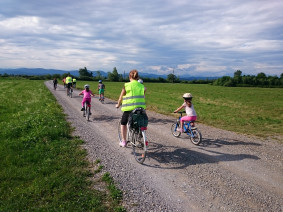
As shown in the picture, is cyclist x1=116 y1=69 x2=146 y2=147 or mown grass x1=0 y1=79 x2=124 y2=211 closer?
mown grass x1=0 y1=79 x2=124 y2=211

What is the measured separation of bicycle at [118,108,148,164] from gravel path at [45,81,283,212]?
272 millimetres

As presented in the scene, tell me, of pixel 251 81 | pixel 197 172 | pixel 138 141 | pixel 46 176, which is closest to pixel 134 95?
pixel 138 141

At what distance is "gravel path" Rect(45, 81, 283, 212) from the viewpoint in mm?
4082

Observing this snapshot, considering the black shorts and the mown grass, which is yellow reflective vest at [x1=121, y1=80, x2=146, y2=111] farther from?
the mown grass

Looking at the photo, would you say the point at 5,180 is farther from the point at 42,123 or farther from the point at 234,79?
the point at 234,79

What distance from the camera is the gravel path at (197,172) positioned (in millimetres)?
4082

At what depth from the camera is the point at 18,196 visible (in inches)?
161

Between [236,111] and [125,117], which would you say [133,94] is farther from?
[236,111]

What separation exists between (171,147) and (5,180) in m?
4.95

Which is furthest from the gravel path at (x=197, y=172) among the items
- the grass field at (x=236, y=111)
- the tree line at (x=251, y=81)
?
the tree line at (x=251, y=81)

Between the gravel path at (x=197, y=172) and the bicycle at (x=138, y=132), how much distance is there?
27cm

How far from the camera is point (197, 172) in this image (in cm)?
534

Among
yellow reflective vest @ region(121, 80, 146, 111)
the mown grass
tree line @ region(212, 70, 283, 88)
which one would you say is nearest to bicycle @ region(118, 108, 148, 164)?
yellow reflective vest @ region(121, 80, 146, 111)

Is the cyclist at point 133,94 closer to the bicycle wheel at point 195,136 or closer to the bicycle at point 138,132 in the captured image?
the bicycle at point 138,132
